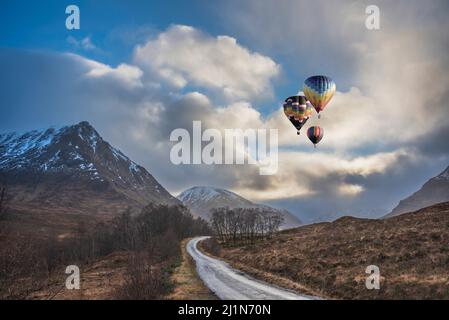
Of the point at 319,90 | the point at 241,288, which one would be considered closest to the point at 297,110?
the point at 319,90

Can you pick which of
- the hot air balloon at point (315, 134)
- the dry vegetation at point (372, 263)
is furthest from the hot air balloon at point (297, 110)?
the dry vegetation at point (372, 263)

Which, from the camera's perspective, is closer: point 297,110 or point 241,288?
point 241,288

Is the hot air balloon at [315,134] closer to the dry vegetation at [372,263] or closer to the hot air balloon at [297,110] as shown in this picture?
the hot air balloon at [297,110]

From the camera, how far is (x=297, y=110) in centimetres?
6462

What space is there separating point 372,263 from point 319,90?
30.3 metres

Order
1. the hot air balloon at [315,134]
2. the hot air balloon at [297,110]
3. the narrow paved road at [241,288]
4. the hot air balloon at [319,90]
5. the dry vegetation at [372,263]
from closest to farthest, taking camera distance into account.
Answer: the narrow paved road at [241,288] < the dry vegetation at [372,263] < the hot air balloon at [319,90] < the hot air balloon at [297,110] < the hot air balloon at [315,134]

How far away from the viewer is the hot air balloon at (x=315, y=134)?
68688 millimetres

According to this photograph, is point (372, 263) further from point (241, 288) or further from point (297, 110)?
point (297, 110)

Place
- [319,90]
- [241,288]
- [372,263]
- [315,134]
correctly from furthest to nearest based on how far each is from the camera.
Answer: [315,134] < [319,90] < [372,263] < [241,288]

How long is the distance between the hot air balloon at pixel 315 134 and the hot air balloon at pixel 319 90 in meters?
8.77

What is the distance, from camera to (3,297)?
37.2 meters
